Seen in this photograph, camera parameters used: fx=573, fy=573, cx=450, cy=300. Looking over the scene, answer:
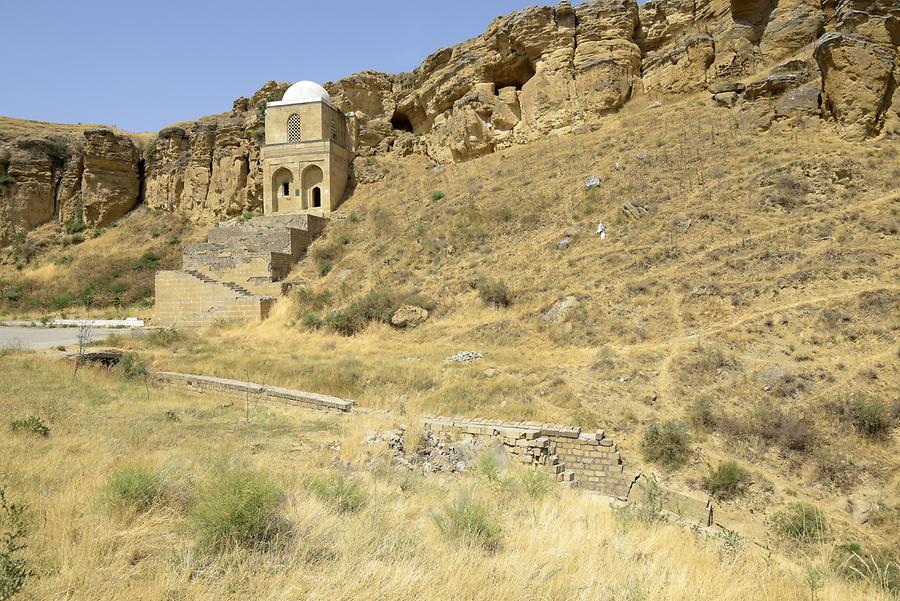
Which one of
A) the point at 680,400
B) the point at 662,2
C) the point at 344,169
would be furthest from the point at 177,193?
the point at 680,400

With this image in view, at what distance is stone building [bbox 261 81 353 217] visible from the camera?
25594mm

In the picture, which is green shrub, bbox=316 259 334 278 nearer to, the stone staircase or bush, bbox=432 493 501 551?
the stone staircase

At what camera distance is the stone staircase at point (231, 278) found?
1833 centimetres

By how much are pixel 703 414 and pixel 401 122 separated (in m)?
25.6

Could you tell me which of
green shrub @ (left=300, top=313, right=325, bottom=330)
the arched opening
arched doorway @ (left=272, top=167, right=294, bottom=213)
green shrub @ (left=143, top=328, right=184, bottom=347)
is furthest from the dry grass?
the arched opening

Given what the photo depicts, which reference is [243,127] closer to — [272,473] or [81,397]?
[81,397]

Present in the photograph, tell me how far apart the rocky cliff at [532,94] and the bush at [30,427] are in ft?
60.4

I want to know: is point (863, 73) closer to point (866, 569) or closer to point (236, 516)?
point (866, 569)

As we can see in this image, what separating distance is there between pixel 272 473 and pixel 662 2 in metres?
25.3

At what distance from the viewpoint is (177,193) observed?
32.5 metres

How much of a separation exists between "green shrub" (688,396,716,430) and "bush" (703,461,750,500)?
3.31ft

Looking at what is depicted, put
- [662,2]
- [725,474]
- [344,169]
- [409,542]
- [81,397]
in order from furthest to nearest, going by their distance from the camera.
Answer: [344,169] → [662,2] → [81,397] → [725,474] → [409,542]

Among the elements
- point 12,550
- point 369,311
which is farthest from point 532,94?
point 12,550

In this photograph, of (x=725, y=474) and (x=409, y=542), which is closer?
(x=409, y=542)
